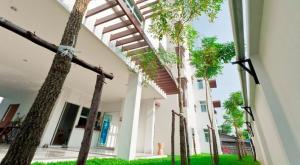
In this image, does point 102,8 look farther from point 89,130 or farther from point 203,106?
point 203,106

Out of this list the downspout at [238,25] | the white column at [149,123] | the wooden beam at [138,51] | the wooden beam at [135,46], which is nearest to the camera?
the downspout at [238,25]

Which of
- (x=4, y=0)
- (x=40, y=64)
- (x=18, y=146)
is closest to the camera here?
(x=18, y=146)

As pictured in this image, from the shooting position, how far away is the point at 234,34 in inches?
98.4

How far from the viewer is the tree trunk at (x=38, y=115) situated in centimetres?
111

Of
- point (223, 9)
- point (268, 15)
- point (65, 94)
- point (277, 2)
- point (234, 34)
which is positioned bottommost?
point (277, 2)

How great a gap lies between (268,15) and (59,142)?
35.1 ft

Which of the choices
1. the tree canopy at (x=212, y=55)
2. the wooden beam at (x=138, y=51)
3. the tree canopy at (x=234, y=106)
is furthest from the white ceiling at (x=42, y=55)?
the tree canopy at (x=234, y=106)

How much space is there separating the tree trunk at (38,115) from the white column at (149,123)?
8236 mm

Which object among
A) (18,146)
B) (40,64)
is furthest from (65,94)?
(18,146)

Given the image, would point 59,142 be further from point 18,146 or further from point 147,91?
point 18,146

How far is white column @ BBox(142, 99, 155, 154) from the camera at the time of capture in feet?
29.1

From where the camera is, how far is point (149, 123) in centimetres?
934

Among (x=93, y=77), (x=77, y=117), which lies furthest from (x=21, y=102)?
(x=93, y=77)

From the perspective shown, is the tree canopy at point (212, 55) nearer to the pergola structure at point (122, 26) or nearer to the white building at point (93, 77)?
the white building at point (93, 77)
